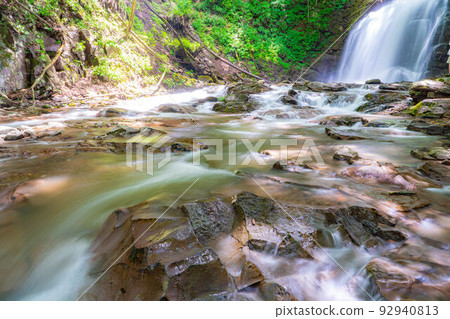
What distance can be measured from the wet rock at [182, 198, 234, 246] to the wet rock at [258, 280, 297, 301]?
1.59 feet

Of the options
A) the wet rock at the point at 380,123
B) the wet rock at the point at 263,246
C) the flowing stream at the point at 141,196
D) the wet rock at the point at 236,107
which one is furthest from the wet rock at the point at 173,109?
the wet rock at the point at 263,246

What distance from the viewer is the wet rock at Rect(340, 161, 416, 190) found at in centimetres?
234

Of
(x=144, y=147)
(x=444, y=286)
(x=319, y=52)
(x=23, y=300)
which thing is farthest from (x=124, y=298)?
(x=319, y=52)

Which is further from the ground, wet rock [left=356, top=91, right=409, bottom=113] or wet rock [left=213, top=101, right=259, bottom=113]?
wet rock [left=356, top=91, right=409, bottom=113]

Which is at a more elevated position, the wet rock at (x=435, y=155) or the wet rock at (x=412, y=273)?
the wet rock at (x=435, y=155)

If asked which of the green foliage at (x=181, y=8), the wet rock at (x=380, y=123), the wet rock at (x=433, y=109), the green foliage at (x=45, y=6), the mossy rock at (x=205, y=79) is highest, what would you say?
the green foliage at (x=181, y=8)

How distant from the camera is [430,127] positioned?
4766mm

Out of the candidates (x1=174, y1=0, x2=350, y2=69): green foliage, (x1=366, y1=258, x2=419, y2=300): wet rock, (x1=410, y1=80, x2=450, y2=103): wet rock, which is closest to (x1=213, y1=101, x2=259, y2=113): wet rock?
(x1=410, y1=80, x2=450, y2=103): wet rock

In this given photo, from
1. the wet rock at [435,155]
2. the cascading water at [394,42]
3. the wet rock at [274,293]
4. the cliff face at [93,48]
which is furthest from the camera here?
the cascading water at [394,42]

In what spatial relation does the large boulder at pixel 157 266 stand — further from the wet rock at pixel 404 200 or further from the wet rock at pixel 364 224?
the wet rock at pixel 404 200

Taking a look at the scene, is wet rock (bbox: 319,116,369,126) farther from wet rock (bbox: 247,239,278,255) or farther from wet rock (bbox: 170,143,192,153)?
wet rock (bbox: 247,239,278,255)

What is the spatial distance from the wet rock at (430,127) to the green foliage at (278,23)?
15444 mm

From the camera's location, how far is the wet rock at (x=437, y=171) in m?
2.45

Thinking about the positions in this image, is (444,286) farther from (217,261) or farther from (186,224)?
(186,224)
